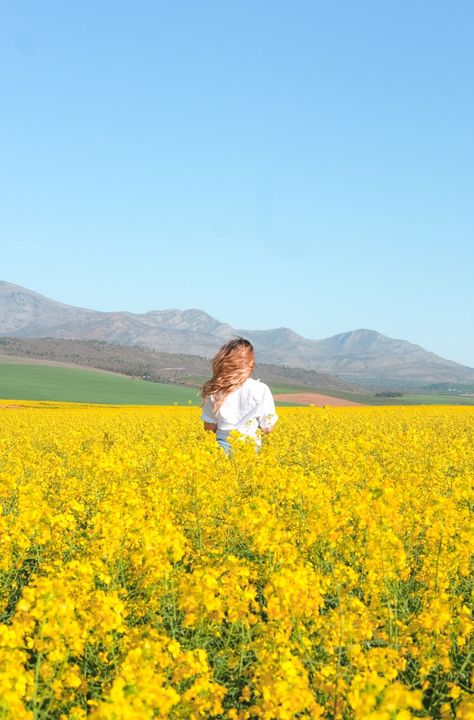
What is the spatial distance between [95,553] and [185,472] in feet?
5.54

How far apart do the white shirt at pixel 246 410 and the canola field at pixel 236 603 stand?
41 centimetres

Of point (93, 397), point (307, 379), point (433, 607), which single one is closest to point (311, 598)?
point (433, 607)

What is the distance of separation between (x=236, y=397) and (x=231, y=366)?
444mm

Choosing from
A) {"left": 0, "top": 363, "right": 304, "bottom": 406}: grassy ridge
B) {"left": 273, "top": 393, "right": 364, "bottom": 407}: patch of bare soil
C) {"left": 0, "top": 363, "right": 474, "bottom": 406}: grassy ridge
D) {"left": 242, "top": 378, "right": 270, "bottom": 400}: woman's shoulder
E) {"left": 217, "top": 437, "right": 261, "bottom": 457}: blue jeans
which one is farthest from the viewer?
{"left": 273, "top": 393, "right": 364, "bottom": 407}: patch of bare soil

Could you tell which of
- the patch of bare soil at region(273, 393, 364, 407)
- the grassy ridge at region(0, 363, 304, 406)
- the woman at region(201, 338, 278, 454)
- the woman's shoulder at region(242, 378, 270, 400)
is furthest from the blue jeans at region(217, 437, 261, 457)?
the patch of bare soil at region(273, 393, 364, 407)

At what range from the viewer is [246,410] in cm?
786

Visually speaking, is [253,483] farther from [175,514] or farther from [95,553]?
[95,553]

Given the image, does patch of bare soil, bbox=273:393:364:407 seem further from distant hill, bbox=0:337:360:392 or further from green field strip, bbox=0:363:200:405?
distant hill, bbox=0:337:360:392

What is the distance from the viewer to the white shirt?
25.5 ft

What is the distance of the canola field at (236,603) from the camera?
125 inches

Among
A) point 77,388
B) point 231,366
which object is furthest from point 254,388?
point 77,388

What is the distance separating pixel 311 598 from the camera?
3.94m

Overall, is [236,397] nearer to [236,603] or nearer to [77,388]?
[236,603]

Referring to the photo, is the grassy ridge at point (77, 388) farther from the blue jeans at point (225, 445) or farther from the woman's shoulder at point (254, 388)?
the woman's shoulder at point (254, 388)
